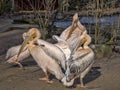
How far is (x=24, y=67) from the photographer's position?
7.75 m

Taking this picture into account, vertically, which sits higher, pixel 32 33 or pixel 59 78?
pixel 32 33

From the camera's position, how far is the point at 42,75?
7.04 m

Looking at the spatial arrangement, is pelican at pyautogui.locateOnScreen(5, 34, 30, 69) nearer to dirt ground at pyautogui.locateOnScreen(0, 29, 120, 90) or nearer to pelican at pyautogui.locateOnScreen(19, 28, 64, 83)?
dirt ground at pyautogui.locateOnScreen(0, 29, 120, 90)

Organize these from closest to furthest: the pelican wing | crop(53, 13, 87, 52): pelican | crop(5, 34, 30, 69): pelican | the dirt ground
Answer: the pelican wing → the dirt ground → crop(53, 13, 87, 52): pelican → crop(5, 34, 30, 69): pelican

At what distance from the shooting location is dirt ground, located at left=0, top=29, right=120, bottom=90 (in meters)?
6.20

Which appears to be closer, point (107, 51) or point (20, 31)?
point (107, 51)

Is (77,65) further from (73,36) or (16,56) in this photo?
(16,56)

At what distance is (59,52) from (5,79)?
104 cm

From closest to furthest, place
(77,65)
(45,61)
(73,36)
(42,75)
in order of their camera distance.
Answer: (77,65) < (45,61) < (42,75) < (73,36)

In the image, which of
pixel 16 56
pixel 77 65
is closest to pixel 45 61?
pixel 77 65

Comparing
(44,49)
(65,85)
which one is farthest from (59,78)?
(44,49)

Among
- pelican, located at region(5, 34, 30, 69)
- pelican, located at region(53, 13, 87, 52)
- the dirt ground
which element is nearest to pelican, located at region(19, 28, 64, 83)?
the dirt ground

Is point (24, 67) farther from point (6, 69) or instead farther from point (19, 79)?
point (19, 79)

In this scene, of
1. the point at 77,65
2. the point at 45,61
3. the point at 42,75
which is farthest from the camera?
the point at 42,75
